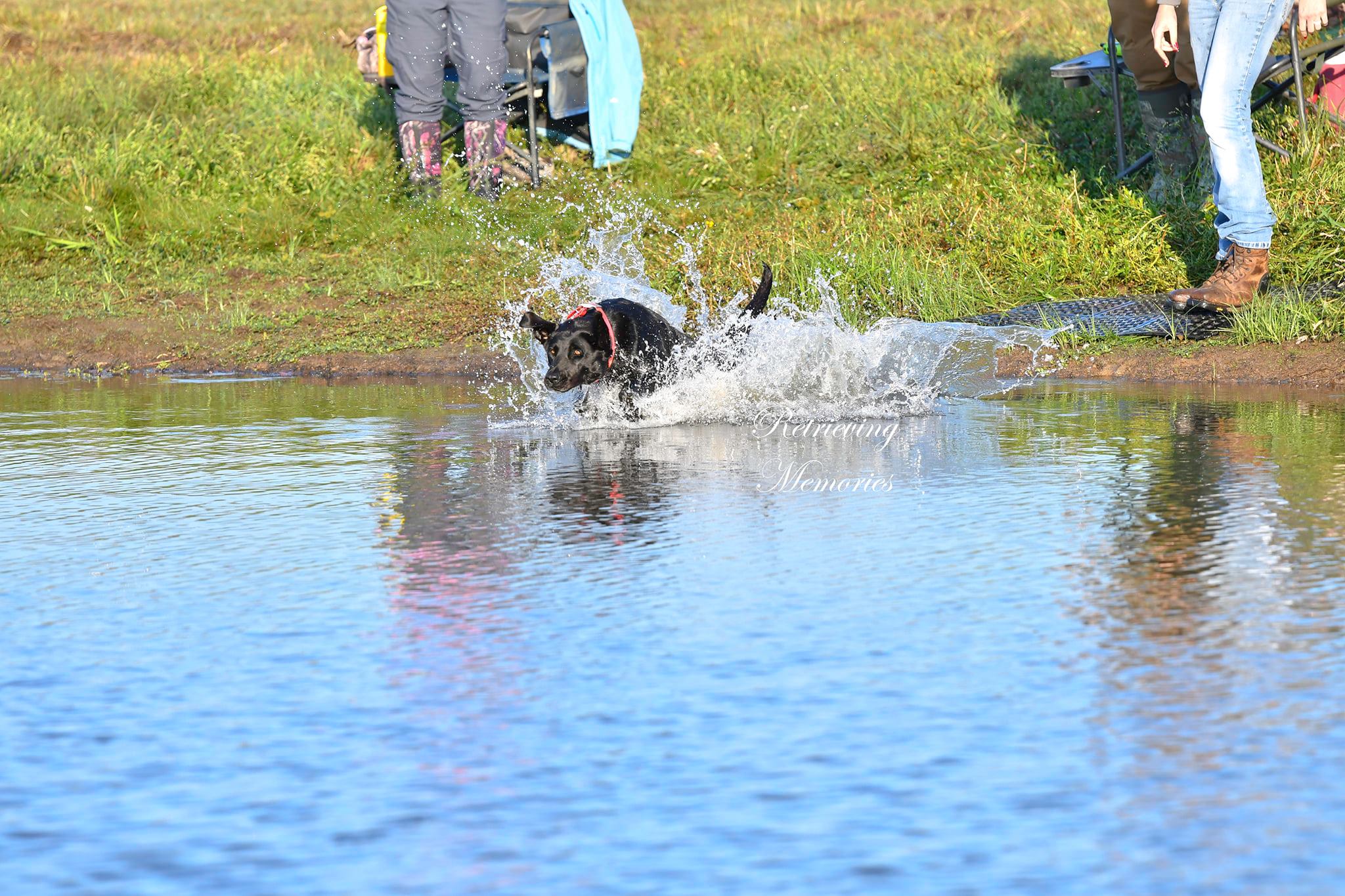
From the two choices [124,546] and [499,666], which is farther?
[124,546]

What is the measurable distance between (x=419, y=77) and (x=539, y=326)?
15.6 ft

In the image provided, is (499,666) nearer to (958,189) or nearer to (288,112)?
(958,189)

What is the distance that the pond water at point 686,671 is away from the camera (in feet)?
9.07

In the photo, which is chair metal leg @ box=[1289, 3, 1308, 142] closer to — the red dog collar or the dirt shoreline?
the dirt shoreline

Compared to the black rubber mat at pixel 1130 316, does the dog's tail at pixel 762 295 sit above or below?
above

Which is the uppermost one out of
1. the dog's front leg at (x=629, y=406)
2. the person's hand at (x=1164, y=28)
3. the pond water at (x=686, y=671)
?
the person's hand at (x=1164, y=28)

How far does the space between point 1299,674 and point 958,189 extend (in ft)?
23.9

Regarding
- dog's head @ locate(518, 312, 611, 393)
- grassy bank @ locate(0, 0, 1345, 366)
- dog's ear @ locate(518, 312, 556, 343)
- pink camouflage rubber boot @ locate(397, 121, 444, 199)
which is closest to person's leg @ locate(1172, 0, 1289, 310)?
grassy bank @ locate(0, 0, 1345, 366)

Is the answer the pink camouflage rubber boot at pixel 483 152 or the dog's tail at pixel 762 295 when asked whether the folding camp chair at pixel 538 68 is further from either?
the dog's tail at pixel 762 295

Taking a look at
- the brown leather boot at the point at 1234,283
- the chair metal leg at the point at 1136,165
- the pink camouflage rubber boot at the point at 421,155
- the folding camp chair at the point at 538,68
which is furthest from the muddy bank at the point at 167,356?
the chair metal leg at the point at 1136,165

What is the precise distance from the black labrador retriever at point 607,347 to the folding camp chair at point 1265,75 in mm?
3426

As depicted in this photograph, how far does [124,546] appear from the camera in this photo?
5.00m

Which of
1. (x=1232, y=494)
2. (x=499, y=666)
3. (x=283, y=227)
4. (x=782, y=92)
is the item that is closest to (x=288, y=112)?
(x=283, y=227)

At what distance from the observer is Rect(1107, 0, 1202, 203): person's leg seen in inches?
378
